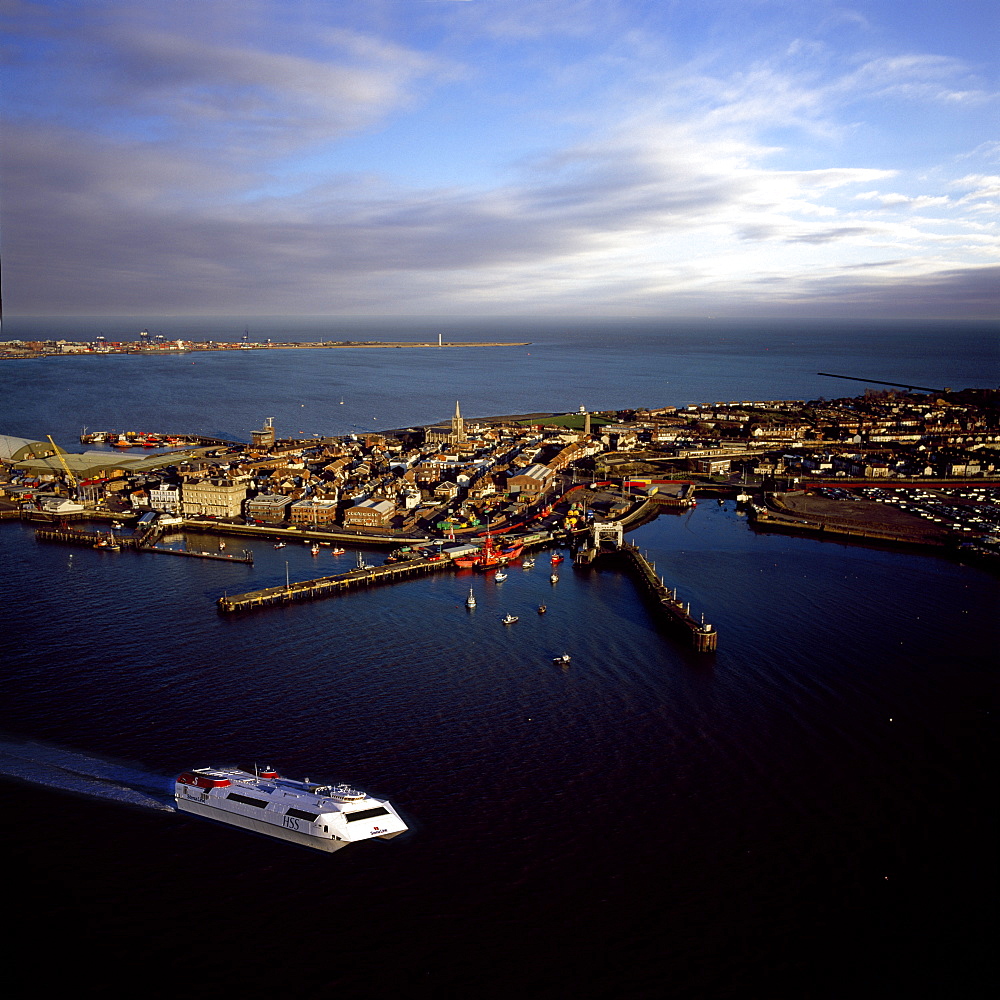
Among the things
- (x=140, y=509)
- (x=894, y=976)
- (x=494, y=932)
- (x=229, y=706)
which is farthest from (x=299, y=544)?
(x=894, y=976)

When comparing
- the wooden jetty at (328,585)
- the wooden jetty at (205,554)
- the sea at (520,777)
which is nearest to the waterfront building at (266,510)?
the wooden jetty at (205,554)

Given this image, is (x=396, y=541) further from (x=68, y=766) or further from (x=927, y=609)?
(x=927, y=609)

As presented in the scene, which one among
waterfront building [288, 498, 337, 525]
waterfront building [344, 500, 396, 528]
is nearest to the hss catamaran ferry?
waterfront building [344, 500, 396, 528]

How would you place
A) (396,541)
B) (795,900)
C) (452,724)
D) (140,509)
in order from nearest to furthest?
(795,900) → (452,724) → (396,541) → (140,509)

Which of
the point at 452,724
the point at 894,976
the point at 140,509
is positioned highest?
the point at 140,509

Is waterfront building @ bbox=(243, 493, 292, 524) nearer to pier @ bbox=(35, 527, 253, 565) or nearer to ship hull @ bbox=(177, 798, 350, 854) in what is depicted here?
pier @ bbox=(35, 527, 253, 565)

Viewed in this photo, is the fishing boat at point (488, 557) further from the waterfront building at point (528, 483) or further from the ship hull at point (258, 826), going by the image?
the ship hull at point (258, 826)

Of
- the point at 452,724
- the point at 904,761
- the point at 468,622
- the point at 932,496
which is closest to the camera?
the point at 904,761
